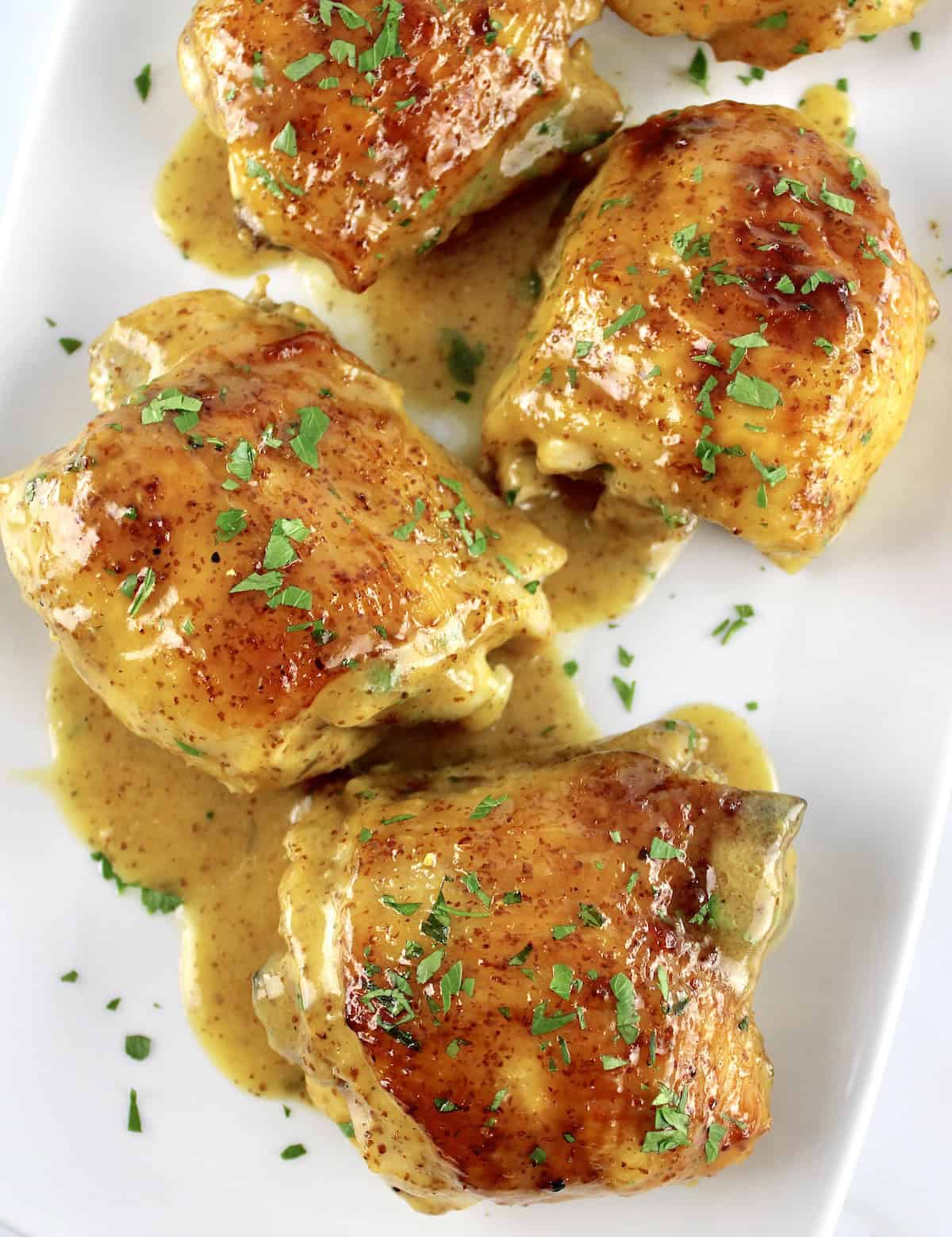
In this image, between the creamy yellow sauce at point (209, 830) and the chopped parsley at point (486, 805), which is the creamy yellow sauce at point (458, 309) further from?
the chopped parsley at point (486, 805)

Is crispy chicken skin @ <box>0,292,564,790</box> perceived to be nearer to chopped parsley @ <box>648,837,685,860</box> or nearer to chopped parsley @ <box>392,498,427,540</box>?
chopped parsley @ <box>392,498,427,540</box>

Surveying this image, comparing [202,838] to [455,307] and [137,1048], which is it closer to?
[137,1048]

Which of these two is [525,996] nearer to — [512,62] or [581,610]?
[581,610]

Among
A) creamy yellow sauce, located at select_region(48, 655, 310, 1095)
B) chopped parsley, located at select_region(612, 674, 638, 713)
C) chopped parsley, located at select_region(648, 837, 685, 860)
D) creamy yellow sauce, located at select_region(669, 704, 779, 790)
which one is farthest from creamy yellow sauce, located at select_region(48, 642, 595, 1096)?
chopped parsley, located at select_region(648, 837, 685, 860)

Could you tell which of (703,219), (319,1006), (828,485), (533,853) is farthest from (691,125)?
(319,1006)

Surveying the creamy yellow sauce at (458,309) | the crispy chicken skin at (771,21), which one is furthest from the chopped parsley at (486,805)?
the crispy chicken skin at (771,21)
